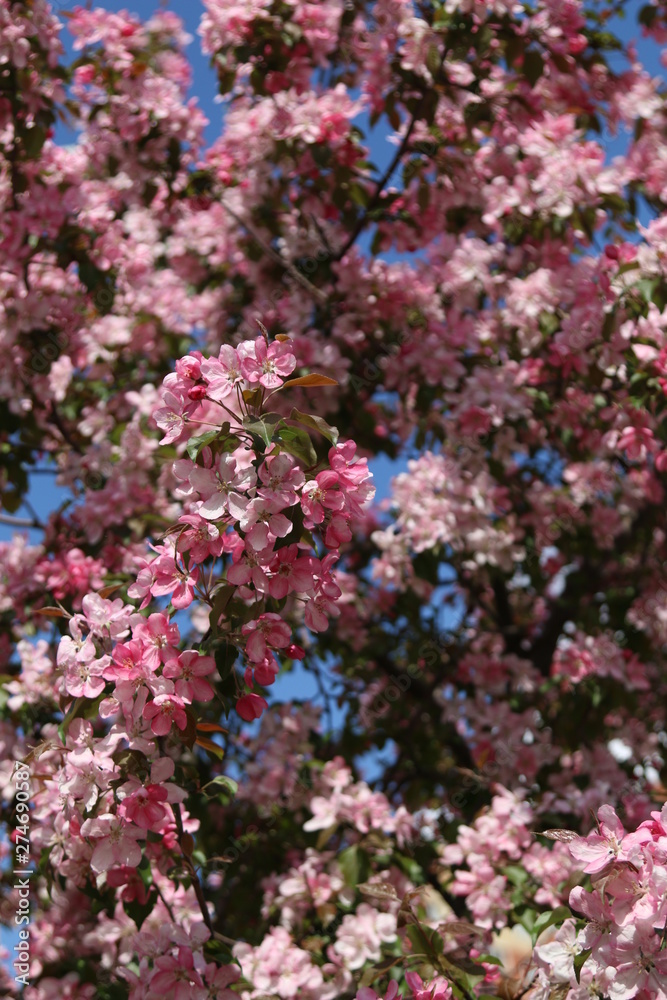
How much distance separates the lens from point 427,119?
3080 mm

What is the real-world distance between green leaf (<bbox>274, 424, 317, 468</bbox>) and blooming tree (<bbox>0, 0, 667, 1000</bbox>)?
35 centimetres

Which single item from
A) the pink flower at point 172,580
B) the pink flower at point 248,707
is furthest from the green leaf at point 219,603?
the pink flower at point 248,707

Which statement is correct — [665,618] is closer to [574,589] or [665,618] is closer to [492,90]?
[574,589]

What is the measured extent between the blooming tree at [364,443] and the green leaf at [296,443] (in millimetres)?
348

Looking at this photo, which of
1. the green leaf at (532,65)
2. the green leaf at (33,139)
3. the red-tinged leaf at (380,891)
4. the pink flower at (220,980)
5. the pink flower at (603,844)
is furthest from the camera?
the green leaf at (532,65)

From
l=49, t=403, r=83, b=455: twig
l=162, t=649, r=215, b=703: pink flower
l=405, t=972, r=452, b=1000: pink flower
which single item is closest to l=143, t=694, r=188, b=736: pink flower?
l=162, t=649, r=215, b=703: pink flower

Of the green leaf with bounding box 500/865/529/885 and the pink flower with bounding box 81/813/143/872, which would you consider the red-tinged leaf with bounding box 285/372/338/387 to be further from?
the green leaf with bounding box 500/865/529/885

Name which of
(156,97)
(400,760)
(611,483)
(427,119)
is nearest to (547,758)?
(400,760)

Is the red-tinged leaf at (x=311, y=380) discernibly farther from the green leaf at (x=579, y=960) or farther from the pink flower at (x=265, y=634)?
the green leaf at (x=579, y=960)

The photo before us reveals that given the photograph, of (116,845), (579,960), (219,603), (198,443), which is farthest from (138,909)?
(198,443)

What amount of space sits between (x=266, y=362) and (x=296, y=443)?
0.15 metres

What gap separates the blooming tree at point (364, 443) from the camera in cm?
233

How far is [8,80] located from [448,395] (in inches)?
72.6

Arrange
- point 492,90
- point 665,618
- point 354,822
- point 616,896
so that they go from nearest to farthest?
point 616,896, point 354,822, point 492,90, point 665,618
